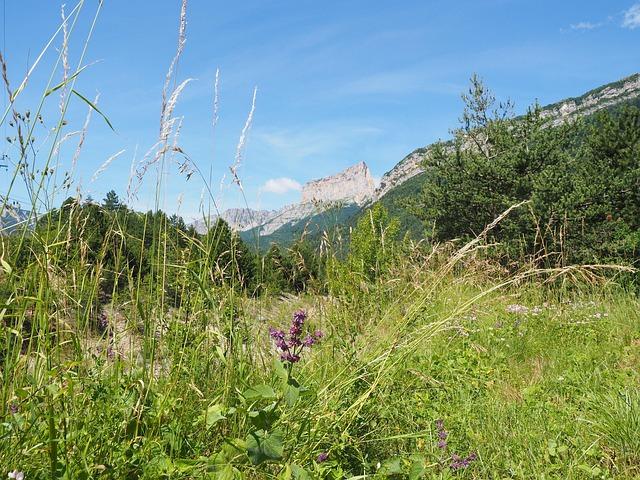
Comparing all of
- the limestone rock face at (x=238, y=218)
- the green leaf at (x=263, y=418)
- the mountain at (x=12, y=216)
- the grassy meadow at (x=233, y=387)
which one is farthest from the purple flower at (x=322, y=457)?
the mountain at (x=12, y=216)

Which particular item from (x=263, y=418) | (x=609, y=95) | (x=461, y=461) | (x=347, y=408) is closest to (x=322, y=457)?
(x=347, y=408)

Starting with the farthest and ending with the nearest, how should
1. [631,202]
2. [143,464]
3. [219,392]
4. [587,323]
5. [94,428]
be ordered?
[631,202]
[587,323]
[219,392]
[94,428]
[143,464]

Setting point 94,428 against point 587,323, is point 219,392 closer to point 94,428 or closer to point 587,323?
point 94,428

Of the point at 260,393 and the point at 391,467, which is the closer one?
the point at 260,393

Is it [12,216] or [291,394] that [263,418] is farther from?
[12,216]

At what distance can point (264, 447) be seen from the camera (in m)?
1.44

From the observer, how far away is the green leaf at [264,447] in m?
1.42

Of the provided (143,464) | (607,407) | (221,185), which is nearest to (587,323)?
(607,407)

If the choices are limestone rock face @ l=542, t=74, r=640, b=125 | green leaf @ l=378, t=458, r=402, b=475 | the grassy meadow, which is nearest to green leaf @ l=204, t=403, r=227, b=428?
the grassy meadow

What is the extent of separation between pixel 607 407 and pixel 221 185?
233 cm

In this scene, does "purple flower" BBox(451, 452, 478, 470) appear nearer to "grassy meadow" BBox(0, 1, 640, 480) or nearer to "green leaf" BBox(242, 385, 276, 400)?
"grassy meadow" BBox(0, 1, 640, 480)

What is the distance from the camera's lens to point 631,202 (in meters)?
18.3

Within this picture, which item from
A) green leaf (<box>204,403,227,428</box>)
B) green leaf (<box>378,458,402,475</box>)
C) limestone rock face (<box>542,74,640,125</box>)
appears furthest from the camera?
limestone rock face (<box>542,74,640,125</box>)

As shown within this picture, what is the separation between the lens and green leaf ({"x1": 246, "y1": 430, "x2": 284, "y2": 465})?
1.42m
